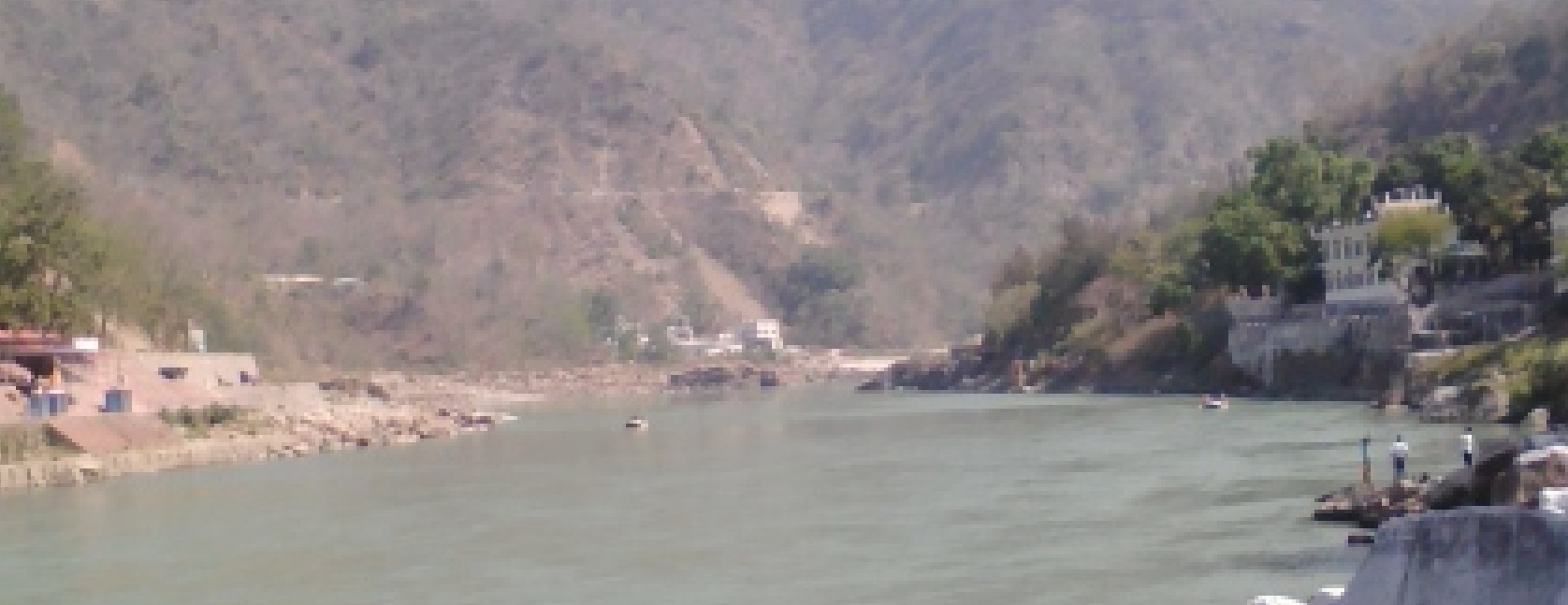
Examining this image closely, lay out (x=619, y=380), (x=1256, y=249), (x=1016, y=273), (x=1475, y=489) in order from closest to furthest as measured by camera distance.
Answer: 1. (x=1475, y=489)
2. (x=1256, y=249)
3. (x=1016, y=273)
4. (x=619, y=380)

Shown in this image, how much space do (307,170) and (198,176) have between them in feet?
40.8

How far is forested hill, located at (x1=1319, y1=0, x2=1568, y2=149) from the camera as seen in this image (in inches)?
4469

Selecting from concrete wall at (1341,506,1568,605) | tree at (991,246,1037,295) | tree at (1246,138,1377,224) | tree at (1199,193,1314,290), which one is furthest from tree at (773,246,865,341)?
concrete wall at (1341,506,1568,605)

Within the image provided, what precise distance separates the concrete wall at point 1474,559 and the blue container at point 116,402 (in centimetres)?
6020

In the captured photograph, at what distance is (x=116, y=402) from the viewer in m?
69.7

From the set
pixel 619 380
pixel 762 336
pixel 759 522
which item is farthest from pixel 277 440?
pixel 762 336

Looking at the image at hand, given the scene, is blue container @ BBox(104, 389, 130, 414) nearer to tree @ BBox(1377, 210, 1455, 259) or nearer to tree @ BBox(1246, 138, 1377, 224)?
tree @ BBox(1377, 210, 1455, 259)

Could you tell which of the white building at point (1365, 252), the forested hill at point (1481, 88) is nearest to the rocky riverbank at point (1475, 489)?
the white building at point (1365, 252)

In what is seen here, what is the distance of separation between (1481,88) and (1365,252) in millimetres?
46865

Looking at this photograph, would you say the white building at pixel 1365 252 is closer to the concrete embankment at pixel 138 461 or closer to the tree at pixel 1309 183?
the tree at pixel 1309 183

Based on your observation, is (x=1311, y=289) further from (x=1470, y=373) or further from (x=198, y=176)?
(x=198, y=176)

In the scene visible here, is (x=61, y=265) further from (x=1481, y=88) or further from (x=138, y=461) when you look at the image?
(x=1481, y=88)

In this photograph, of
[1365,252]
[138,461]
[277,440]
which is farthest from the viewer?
[1365,252]

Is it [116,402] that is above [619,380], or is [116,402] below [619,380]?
below
